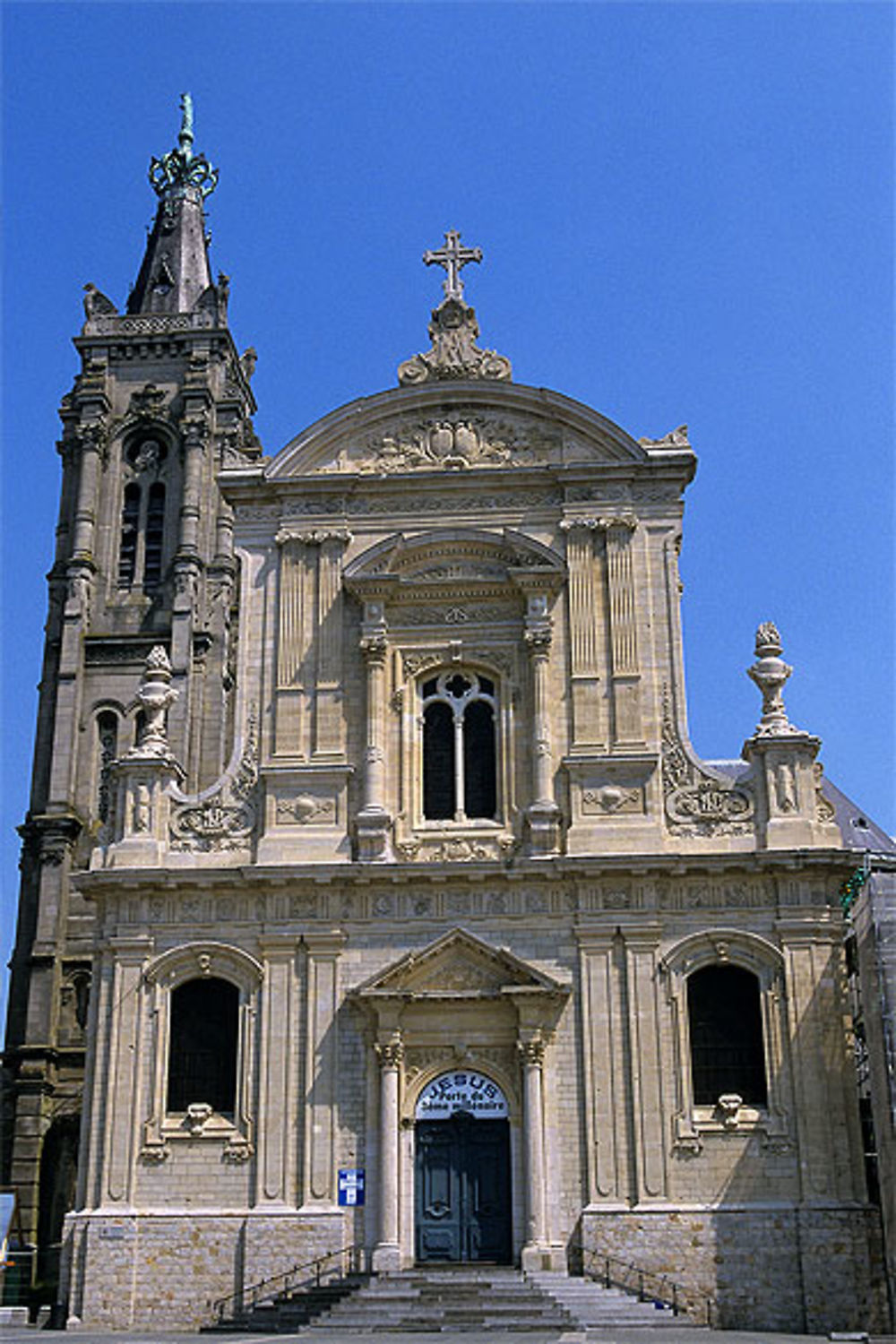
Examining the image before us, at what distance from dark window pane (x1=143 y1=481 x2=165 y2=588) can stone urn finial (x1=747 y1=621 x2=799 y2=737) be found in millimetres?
23916

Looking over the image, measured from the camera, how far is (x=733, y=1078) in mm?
24016

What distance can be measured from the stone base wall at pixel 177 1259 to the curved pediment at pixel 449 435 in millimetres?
12449

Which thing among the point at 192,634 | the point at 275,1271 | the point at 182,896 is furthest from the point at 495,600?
the point at 192,634

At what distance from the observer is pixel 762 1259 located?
22.8 metres

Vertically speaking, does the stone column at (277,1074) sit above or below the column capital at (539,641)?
below

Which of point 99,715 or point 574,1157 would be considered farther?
point 99,715

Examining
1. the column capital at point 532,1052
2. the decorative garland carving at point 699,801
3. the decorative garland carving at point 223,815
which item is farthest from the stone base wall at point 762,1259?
the decorative garland carving at point 223,815

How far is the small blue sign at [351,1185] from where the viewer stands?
2370 centimetres

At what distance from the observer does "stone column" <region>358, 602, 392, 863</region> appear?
2542 cm

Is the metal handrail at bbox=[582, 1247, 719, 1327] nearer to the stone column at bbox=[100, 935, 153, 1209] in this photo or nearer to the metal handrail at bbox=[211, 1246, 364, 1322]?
the metal handrail at bbox=[211, 1246, 364, 1322]

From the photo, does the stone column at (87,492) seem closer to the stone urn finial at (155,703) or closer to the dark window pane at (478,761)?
the stone urn finial at (155,703)

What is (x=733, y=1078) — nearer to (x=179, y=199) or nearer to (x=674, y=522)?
(x=674, y=522)

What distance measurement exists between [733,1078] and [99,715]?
2468cm

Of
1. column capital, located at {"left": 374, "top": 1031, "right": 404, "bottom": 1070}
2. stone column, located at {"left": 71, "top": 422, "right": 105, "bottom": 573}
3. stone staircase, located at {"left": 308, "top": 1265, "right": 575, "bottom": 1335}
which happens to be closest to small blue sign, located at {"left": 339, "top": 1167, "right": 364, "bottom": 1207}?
stone staircase, located at {"left": 308, "top": 1265, "right": 575, "bottom": 1335}
